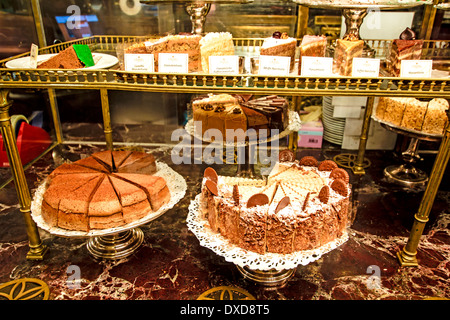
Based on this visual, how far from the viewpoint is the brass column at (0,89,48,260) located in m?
2.00

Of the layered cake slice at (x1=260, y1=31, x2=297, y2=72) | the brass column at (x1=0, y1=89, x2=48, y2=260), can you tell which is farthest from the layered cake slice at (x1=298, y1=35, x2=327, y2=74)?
the brass column at (x1=0, y1=89, x2=48, y2=260)

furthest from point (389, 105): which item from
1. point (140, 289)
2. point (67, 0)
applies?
point (67, 0)

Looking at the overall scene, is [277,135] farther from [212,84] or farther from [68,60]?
[68,60]

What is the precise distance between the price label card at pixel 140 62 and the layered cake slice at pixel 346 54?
3.30 ft

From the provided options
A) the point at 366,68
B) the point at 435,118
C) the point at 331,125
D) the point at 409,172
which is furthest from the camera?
the point at 331,125

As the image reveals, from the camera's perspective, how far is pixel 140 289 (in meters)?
2.18

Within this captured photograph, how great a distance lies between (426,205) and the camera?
7.18 ft

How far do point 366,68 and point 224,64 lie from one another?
72cm

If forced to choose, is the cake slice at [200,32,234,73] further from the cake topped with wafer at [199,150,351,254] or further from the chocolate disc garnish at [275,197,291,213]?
the chocolate disc garnish at [275,197,291,213]

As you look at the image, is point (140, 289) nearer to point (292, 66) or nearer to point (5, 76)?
point (5, 76)

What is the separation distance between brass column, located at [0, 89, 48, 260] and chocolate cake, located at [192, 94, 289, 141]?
122 centimetres

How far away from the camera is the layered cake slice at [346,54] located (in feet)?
6.32

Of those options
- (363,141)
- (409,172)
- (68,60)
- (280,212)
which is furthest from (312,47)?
(409,172)

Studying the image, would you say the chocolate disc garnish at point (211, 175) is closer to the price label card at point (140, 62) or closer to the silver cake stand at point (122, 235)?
the silver cake stand at point (122, 235)
